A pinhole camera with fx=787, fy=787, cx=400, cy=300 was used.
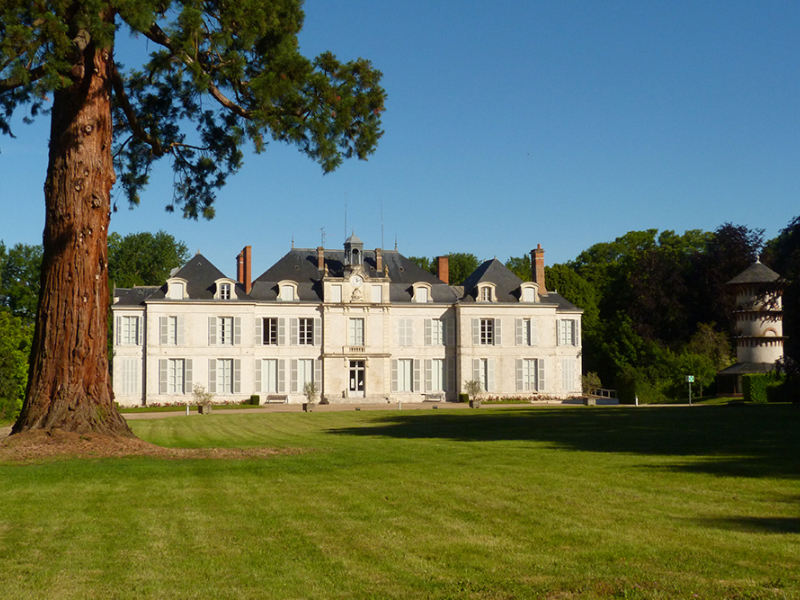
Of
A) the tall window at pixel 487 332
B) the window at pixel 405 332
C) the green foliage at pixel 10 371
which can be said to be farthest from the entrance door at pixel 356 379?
the green foliage at pixel 10 371

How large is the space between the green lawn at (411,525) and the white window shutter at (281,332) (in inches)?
1032

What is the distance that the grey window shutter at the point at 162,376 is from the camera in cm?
3594

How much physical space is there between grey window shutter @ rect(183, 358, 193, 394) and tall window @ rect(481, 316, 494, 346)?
552 inches

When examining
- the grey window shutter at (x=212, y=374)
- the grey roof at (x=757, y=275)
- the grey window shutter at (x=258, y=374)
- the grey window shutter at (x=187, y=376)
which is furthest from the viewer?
the grey window shutter at (x=258, y=374)

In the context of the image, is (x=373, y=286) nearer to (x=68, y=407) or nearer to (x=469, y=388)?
(x=469, y=388)

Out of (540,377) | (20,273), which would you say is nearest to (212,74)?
(540,377)

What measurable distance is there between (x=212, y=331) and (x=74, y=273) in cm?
2524

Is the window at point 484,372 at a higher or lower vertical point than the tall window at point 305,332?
lower

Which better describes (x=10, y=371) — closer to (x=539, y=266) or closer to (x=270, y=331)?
(x=270, y=331)

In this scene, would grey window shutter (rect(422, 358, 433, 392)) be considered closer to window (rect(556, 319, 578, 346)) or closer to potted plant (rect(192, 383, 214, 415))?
window (rect(556, 319, 578, 346))

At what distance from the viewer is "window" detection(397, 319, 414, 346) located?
38.5 m

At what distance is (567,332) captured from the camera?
3981cm

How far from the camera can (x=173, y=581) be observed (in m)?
4.64

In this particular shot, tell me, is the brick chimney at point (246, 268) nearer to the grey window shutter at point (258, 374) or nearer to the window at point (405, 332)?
the grey window shutter at point (258, 374)
